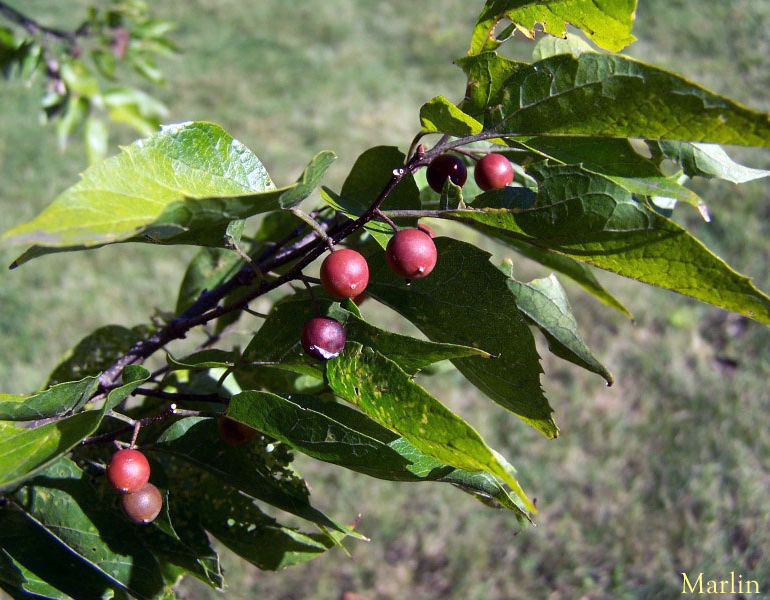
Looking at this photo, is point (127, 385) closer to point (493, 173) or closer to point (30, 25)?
Result: point (493, 173)

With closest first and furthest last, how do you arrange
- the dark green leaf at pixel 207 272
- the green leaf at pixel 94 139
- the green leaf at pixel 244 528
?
1. the green leaf at pixel 244 528
2. the dark green leaf at pixel 207 272
3. the green leaf at pixel 94 139

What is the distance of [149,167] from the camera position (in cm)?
86

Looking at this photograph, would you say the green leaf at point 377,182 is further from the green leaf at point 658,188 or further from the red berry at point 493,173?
the green leaf at point 658,188

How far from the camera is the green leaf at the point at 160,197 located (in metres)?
0.73

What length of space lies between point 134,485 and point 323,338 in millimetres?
377

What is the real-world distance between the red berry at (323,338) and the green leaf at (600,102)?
32 cm

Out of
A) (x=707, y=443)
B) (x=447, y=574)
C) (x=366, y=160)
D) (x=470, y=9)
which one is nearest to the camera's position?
(x=366, y=160)

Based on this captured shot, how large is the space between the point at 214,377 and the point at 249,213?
0.68 meters

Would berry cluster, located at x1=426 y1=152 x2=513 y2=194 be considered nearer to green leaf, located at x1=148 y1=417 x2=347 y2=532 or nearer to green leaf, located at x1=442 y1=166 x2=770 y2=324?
green leaf, located at x1=442 y1=166 x2=770 y2=324

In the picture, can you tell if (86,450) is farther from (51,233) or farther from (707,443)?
(707,443)

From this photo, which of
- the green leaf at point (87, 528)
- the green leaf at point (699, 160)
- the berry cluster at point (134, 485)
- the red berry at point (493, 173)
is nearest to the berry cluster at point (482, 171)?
the red berry at point (493, 173)

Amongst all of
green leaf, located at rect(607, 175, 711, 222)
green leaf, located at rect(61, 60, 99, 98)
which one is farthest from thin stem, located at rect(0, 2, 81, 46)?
green leaf, located at rect(607, 175, 711, 222)

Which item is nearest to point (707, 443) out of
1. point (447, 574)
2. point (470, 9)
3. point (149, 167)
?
point (447, 574)

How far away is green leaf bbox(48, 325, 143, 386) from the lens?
58.2 inches
